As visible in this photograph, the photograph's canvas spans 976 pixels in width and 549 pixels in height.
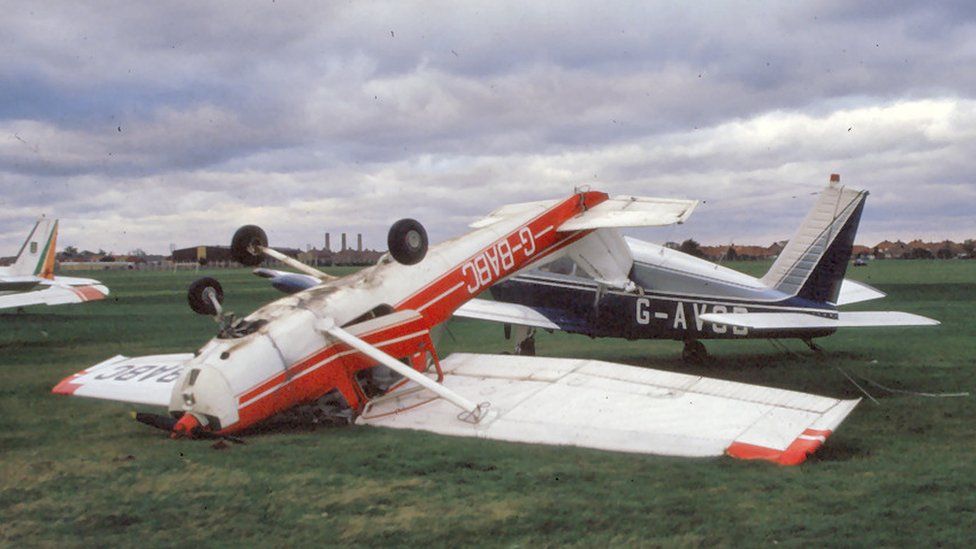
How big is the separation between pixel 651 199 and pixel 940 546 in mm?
7472

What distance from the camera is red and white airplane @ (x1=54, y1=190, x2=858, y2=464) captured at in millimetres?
6914

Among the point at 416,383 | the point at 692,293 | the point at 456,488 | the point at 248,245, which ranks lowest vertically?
the point at 456,488

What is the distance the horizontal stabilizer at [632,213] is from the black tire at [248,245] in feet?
14.0

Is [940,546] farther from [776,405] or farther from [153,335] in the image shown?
[153,335]

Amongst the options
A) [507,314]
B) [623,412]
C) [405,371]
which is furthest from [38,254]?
[623,412]

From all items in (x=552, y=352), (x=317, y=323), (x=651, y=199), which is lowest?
(x=552, y=352)

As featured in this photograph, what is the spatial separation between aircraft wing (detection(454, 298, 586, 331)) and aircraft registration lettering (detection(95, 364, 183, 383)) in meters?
5.66

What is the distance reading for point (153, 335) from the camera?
20266 mm

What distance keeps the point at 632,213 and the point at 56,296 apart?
15.2m

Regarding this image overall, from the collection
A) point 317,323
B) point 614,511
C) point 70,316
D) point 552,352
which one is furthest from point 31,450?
point 70,316

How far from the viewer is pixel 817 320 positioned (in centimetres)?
1134

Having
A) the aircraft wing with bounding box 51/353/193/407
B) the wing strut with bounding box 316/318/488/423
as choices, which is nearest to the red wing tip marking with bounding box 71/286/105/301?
the aircraft wing with bounding box 51/353/193/407

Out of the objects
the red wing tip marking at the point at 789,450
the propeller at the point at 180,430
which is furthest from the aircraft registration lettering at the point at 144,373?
the red wing tip marking at the point at 789,450

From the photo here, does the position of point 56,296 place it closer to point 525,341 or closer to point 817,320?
point 525,341
